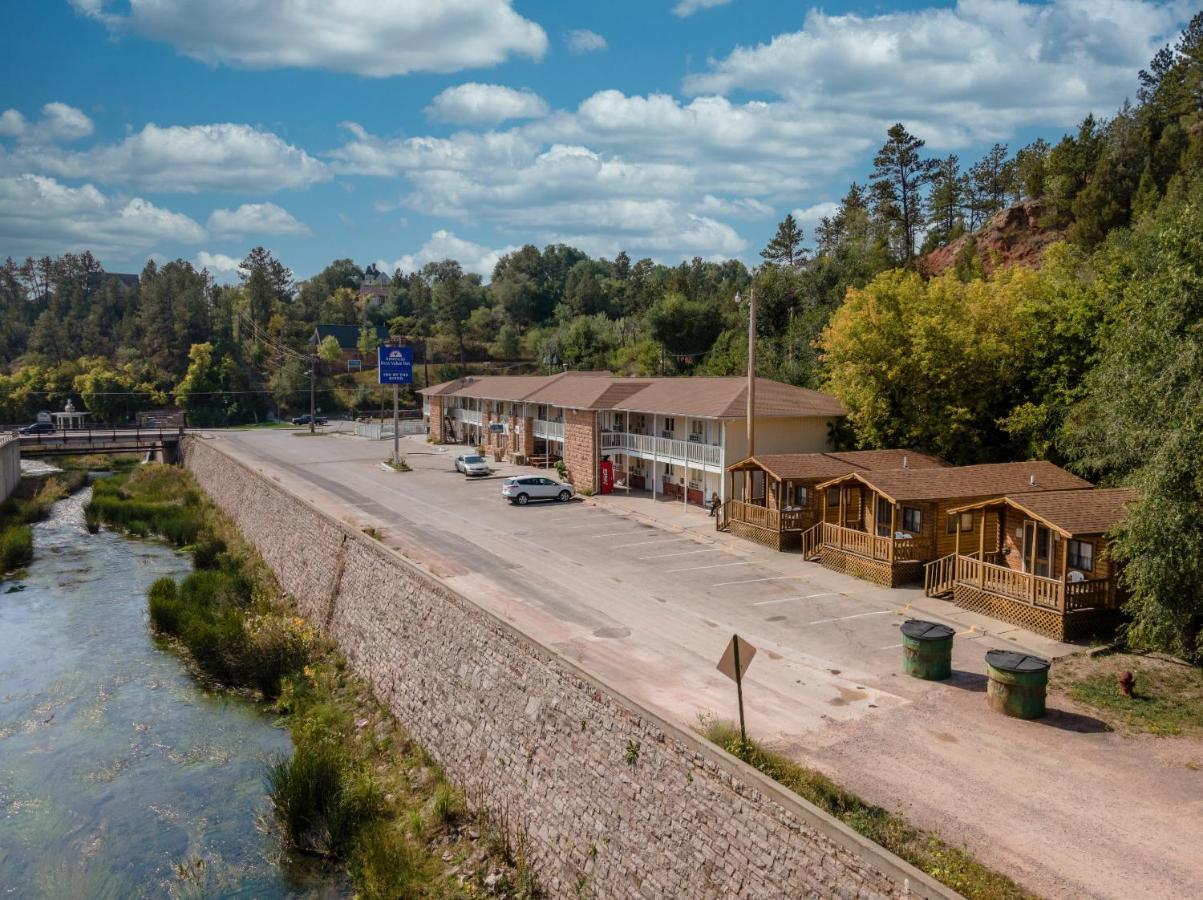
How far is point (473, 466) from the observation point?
156 ft

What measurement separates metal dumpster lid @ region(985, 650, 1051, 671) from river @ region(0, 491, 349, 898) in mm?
11919

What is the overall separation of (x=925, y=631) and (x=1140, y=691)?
12.7 ft

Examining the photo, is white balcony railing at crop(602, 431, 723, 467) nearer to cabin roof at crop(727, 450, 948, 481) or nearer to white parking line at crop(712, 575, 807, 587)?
cabin roof at crop(727, 450, 948, 481)

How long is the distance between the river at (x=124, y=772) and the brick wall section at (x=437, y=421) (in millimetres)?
37941

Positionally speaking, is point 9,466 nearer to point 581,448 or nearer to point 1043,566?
point 581,448

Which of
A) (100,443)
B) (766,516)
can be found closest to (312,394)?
(100,443)

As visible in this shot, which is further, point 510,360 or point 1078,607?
point 510,360

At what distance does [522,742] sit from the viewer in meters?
14.9

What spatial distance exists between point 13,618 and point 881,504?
2930cm

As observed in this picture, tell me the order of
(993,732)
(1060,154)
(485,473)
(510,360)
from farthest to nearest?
(510,360)
(1060,154)
(485,473)
(993,732)

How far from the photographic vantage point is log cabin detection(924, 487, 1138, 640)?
19.5 metres

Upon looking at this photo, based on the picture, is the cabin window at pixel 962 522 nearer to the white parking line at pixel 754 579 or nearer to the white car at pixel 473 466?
the white parking line at pixel 754 579

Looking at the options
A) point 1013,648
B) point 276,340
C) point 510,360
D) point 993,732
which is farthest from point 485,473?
point 276,340

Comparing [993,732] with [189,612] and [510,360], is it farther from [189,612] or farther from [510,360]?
[510,360]
